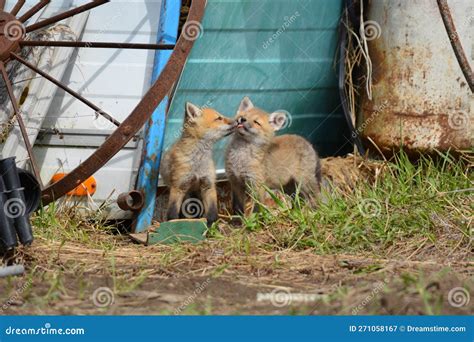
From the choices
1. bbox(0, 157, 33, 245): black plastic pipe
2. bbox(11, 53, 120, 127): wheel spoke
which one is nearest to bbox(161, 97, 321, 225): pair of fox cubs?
bbox(11, 53, 120, 127): wheel spoke

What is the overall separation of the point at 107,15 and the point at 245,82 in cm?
109

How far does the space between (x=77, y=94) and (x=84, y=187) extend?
565mm

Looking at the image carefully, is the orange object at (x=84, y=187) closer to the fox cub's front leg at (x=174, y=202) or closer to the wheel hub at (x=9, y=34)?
the fox cub's front leg at (x=174, y=202)

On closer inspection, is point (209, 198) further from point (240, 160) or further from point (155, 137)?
point (155, 137)

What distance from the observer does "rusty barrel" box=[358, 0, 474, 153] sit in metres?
6.41

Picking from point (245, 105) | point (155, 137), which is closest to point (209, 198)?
point (155, 137)

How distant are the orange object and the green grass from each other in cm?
104

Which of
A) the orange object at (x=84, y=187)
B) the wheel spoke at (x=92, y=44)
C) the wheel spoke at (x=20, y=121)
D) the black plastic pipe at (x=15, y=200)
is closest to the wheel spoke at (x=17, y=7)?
the wheel spoke at (x=92, y=44)

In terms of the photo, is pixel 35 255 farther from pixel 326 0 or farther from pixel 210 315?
pixel 326 0

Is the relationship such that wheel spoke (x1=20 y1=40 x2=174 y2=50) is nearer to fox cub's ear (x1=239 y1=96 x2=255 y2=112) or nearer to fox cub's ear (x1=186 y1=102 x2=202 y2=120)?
fox cub's ear (x1=186 y1=102 x2=202 y2=120)

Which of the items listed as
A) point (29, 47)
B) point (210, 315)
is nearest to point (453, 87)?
point (29, 47)

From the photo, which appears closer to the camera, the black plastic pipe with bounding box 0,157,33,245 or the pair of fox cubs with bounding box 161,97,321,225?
the black plastic pipe with bounding box 0,157,33,245

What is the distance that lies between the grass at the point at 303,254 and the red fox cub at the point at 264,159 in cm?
24

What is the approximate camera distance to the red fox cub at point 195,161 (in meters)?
5.87
